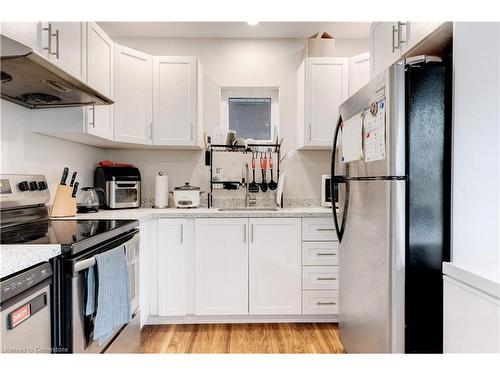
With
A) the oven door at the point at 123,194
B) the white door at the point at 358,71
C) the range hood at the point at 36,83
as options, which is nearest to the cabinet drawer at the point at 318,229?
the white door at the point at 358,71

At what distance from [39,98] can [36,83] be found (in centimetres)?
27

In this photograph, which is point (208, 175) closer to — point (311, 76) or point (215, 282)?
point (215, 282)

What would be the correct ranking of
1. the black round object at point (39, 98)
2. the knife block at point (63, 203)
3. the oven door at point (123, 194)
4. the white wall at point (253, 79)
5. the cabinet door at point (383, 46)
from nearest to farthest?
the black round object at point (39, 98)
the cabinet door at point (383, 46)
the knife block at point (63, 203)
the oven door at point (123, 194)
the white wall at point (253, 79)

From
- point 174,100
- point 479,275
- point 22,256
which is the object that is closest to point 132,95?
point 174,100

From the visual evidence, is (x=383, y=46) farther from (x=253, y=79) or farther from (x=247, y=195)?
(x=247, y=195)

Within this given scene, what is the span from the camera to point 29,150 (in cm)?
185

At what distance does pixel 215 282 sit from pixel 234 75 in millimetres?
1905

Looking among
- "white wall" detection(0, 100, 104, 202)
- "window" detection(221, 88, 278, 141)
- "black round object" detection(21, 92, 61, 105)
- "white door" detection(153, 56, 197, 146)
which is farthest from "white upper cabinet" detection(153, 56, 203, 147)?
"black round object" detection(21, 92, 61, 105)

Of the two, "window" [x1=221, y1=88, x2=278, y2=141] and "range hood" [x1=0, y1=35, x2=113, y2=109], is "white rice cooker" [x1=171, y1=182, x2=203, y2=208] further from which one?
"range hood" [x1=0, y1=35, x2=113, y2=109]

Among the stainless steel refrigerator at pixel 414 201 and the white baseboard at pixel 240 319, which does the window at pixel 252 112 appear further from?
the stainless steel refrigerator at pixel 414 201

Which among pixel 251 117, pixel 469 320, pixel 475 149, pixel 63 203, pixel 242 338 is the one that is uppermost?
pixel 251 117

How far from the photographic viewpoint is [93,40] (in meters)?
2.02

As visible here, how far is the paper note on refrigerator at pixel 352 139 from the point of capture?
5.04ft

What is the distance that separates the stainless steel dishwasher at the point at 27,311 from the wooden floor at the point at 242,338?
1.13m
